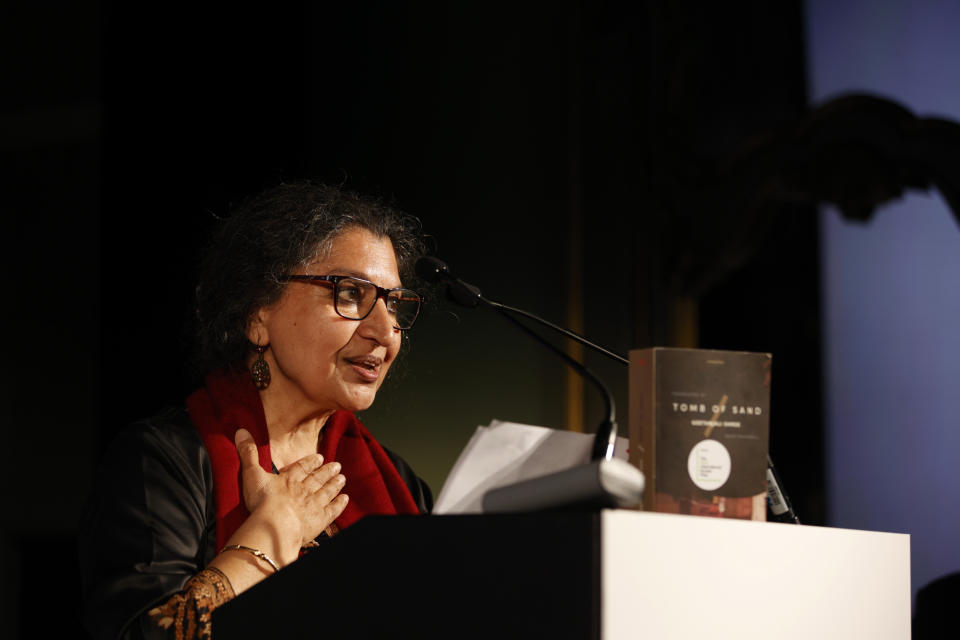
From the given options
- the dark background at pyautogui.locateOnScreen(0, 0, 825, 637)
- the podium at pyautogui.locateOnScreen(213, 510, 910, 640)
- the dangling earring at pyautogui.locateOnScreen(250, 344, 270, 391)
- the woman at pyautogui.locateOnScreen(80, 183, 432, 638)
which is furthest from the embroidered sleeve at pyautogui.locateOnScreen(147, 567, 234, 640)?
the dark background at pyautogui.locateOnScreen(0, 0, 825, 637)

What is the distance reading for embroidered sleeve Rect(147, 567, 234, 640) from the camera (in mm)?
1280

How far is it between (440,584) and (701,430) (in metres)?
0.35

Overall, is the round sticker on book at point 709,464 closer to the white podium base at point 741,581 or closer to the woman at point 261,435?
the white podium base at point 741,581

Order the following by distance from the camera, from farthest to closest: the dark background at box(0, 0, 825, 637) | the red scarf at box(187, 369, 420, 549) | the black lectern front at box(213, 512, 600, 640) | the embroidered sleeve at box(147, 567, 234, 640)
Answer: the dark background at box(0, 0, 825, 637)
the red scarf at box(187, 369, 420, 549)
the embroidered sleeve at box(147, 567, 234, 640)
the black lectern front at box(213, 512, 600, 640)

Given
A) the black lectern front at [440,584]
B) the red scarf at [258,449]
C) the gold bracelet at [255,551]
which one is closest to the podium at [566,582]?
the black lectern front at [440,584]

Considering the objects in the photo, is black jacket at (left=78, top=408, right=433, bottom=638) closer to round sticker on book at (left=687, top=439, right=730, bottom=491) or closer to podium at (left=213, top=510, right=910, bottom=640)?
podium at (left=213, top=510, right=910, bottom=640)

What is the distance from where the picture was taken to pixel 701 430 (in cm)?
110

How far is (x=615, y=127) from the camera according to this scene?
300 centimetres

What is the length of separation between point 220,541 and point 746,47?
2.36 metres

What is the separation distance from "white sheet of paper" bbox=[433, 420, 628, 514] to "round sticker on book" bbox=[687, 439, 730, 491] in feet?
0.39

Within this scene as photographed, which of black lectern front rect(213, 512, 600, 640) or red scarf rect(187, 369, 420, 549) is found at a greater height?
red scarf rect(187, 369, 420, 549)

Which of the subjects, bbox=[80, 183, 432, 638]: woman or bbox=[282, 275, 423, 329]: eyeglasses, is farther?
bbox=[282, 275, 423, 329]: eyeglasses

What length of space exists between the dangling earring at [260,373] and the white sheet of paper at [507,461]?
2.71ft

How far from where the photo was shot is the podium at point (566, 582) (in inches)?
34.7
